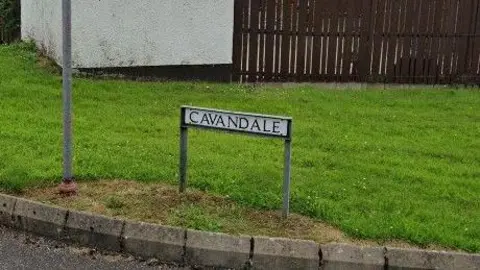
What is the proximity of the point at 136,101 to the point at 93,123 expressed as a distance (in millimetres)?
1362

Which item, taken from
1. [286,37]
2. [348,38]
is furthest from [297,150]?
[348,38]

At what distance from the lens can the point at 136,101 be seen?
895 centimetres

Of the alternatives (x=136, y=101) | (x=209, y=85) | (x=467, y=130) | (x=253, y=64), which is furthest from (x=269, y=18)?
(x=467, y=130)

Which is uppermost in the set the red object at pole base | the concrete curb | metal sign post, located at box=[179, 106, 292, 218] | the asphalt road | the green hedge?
the green hedge

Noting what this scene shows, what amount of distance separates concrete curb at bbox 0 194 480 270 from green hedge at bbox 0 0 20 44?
9.18 meters

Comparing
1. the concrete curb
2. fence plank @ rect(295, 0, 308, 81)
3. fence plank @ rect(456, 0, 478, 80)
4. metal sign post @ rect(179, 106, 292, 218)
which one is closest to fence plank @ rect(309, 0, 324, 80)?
fence plank @ rect(295, 0, 308, 81)

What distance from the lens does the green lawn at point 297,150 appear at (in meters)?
5.47

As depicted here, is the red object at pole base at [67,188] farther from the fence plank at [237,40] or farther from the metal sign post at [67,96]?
the fence plank at [237,40]

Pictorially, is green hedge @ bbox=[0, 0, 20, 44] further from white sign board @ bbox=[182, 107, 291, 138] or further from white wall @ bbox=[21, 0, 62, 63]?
white sign board @ bbox=[182, 107, 291, 138]

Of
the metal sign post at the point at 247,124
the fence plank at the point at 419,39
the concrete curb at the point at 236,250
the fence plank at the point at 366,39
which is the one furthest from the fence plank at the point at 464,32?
the concrete curb at the point at 236,250

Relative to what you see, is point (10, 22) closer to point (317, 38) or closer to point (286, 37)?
point (286, 37)

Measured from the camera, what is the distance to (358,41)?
447 inches

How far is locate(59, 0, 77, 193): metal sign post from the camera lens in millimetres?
5266

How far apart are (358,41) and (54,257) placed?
7529 millimetres
